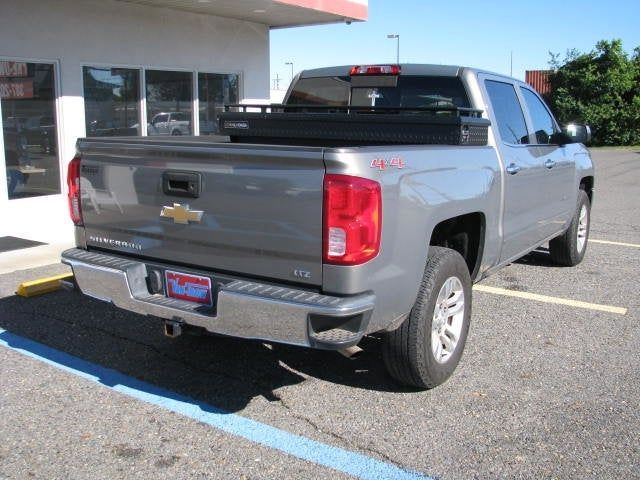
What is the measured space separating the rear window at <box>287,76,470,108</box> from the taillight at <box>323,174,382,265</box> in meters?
2.06

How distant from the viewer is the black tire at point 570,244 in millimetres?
7062

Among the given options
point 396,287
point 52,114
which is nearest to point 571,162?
point 396,287

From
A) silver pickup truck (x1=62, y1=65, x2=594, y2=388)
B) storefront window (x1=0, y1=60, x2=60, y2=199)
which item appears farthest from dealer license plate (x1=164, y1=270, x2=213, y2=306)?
storefront window (x1=0, y1=60, x2=60, y2=199)

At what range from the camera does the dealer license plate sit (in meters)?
3.63

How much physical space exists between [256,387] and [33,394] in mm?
1362

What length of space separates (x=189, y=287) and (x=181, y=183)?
0.58 meters

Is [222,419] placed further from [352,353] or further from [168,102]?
[168,102]

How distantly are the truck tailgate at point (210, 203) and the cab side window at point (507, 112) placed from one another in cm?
236

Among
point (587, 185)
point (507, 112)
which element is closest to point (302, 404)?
point (507, 112)

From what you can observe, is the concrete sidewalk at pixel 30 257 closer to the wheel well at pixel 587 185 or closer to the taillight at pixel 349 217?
the taillight at pixel 349 217

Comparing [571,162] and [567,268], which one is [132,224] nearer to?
[571,162]

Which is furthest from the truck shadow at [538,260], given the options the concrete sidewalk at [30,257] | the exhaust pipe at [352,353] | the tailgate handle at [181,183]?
the concrete sidewalk at [30,257]

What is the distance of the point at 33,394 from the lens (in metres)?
4.05

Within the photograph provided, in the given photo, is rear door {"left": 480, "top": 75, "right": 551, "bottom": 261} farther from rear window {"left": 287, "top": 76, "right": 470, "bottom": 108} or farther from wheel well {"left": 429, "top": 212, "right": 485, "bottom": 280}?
wheel well {"left": 429, "top": 212, "right": 485, "bottom": 280}
